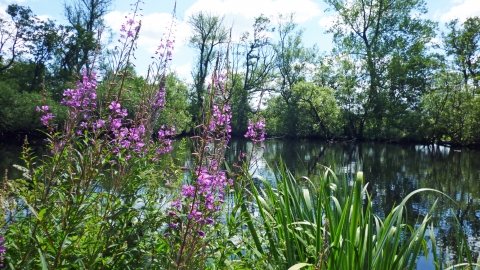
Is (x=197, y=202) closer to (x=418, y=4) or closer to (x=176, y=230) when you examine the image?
(x=176, y=230)

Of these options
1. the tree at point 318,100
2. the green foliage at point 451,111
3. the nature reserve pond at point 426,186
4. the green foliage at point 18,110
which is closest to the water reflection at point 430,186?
the nature reserve pond at point 426,186

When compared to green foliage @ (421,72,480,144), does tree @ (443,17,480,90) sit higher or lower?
higher

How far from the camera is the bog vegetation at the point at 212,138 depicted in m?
2.40

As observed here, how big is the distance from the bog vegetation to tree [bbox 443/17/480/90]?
0.18m

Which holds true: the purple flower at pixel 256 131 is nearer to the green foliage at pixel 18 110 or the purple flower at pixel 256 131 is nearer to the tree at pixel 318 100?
the green foliage at pixel 18 110

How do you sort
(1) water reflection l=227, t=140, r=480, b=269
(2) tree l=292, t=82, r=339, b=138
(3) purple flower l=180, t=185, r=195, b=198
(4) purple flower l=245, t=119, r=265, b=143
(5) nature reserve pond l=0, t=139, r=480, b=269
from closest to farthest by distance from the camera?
(3) purple flower l=180, t=185, r=195, b=198, (4) purple flower l=245, t=119, r=265, b=143, (5) nature reserve pond l=0, t=139, r=480, b=269, (1) water reflection l=227, t=140, r=480, b=269, (2) tree l=292, t=82, r=339, b=138

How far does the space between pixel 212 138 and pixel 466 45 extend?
4788 cm

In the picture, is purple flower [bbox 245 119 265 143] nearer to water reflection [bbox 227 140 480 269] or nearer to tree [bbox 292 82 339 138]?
water reflection [bbox 227 140 480 269]

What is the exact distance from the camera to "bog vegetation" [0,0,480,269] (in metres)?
2.40

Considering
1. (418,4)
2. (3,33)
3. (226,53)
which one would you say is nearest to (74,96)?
(226,53)

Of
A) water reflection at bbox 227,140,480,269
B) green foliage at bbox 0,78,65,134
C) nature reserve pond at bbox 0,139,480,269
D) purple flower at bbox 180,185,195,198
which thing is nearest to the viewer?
purple flower at bbox 180,185,195,198

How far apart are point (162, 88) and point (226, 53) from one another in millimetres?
1760

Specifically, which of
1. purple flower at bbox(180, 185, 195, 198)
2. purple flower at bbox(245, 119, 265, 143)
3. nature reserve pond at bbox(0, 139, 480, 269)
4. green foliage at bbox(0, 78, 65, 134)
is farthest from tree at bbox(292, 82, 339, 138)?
purple flower at bbox(180, 185, 195, 198)

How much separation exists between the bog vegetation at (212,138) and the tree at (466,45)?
0.60ft
